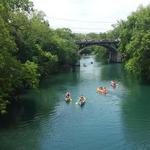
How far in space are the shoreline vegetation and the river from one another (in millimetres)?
2695

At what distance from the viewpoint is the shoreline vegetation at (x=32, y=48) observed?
1764 inches

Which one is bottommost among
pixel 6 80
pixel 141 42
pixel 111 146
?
pixel 111 146

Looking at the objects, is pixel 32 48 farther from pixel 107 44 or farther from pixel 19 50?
pixel 107 44

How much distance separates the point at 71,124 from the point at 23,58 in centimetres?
2345

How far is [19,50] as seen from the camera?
64.1m

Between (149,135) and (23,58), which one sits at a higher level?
(23,58)

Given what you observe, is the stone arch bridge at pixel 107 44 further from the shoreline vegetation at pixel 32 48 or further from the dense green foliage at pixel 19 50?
the dense green foliage at pixel 19 50

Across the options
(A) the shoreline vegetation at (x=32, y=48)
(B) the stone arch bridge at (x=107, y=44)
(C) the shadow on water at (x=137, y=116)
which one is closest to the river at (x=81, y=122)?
(C) the shadow on water at (x=137, y=116)

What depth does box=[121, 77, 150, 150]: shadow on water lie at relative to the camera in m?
38.3

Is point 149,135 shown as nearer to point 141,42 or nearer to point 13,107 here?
point 13,107

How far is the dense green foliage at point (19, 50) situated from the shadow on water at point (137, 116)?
39.7ft

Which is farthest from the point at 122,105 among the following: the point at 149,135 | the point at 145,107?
the point at 149,135

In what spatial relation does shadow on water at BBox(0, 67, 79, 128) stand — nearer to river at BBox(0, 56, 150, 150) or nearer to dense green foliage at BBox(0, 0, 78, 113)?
river at BBox(0, 56, 150, 150)

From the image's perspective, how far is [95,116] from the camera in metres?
49.2
